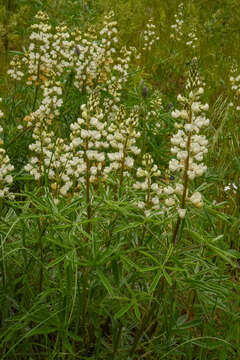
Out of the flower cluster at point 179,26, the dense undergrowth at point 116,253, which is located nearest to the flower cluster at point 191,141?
the dense undergrowth at point 116,253

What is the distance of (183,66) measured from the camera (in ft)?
21.0

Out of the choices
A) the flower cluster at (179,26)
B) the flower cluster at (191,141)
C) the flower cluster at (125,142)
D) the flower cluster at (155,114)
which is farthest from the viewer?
the flower cluster at (179,26)

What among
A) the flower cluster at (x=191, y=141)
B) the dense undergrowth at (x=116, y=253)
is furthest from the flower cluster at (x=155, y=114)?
the flower cluster at (x=191, y=141)

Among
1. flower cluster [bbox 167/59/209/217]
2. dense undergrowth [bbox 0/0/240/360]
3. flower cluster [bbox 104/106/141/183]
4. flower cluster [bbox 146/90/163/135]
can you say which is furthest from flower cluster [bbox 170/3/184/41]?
flower cluster [bbox 167/59/209/217]

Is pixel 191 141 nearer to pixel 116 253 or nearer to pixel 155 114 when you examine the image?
pixel 116 253

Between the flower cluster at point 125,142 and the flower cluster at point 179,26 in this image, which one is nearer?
the flower cluster at point 125,142

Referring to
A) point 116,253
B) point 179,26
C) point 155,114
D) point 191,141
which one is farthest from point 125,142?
point 179,26

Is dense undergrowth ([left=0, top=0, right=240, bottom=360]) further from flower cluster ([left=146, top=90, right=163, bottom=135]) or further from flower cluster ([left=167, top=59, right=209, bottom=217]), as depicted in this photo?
flower cluster ([left=146, top=90, right=163, bottom=135])

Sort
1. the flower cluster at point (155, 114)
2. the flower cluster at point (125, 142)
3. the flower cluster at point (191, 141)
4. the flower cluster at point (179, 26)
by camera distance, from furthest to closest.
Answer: the flower cluster at point (179, 26)
the flower cluster at point (155, 114)
the flower cluster at point (125, 142)
the flower cluster at point (191, 141)

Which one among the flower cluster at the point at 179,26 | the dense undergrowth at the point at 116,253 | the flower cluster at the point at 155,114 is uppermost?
the flower cluster at the point at 179,26

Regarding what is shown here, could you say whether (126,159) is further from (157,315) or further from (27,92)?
(27,92)

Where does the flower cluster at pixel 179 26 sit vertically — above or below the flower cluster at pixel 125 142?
above

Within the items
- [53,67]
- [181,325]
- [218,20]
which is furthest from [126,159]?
[218,20]

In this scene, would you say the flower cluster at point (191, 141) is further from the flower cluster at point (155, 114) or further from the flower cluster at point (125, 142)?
the flower cluster at point (155, 114)
